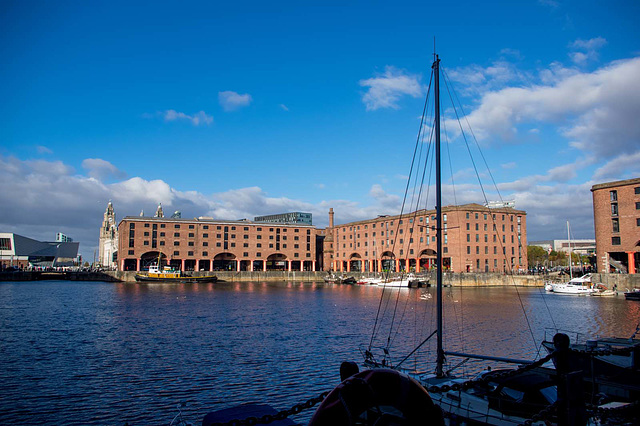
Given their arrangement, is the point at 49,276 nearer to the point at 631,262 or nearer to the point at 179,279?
the point at 179,279

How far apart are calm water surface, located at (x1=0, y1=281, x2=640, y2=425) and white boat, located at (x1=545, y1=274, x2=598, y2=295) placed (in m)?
28.7

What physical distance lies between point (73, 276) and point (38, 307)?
10840cm

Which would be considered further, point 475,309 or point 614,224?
point 614,224

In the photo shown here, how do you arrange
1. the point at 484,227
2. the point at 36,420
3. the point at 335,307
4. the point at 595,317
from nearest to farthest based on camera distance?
the point at 36,420, the point at 595,317, the point at 335,307, the point at 484,227

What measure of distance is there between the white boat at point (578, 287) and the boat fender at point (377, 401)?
9385cm

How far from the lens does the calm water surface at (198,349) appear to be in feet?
65.8

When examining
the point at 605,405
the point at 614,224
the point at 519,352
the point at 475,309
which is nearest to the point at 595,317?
the point at 475,309

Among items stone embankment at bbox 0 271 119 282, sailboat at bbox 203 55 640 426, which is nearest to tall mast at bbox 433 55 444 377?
sailboat at bbox 203 55 640 426

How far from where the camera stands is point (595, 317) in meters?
51.1

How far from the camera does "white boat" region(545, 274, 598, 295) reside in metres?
86.5

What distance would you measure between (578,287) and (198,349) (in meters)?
82.6

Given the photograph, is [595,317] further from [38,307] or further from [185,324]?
[38,307]

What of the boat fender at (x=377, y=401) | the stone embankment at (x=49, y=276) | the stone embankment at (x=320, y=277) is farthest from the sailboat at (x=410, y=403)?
the stone embankment at (x=49, y=276)

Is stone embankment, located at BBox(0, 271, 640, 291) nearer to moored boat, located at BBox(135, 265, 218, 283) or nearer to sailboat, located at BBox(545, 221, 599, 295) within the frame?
sailboat, located at BBox(545, 221, 599, 295)
